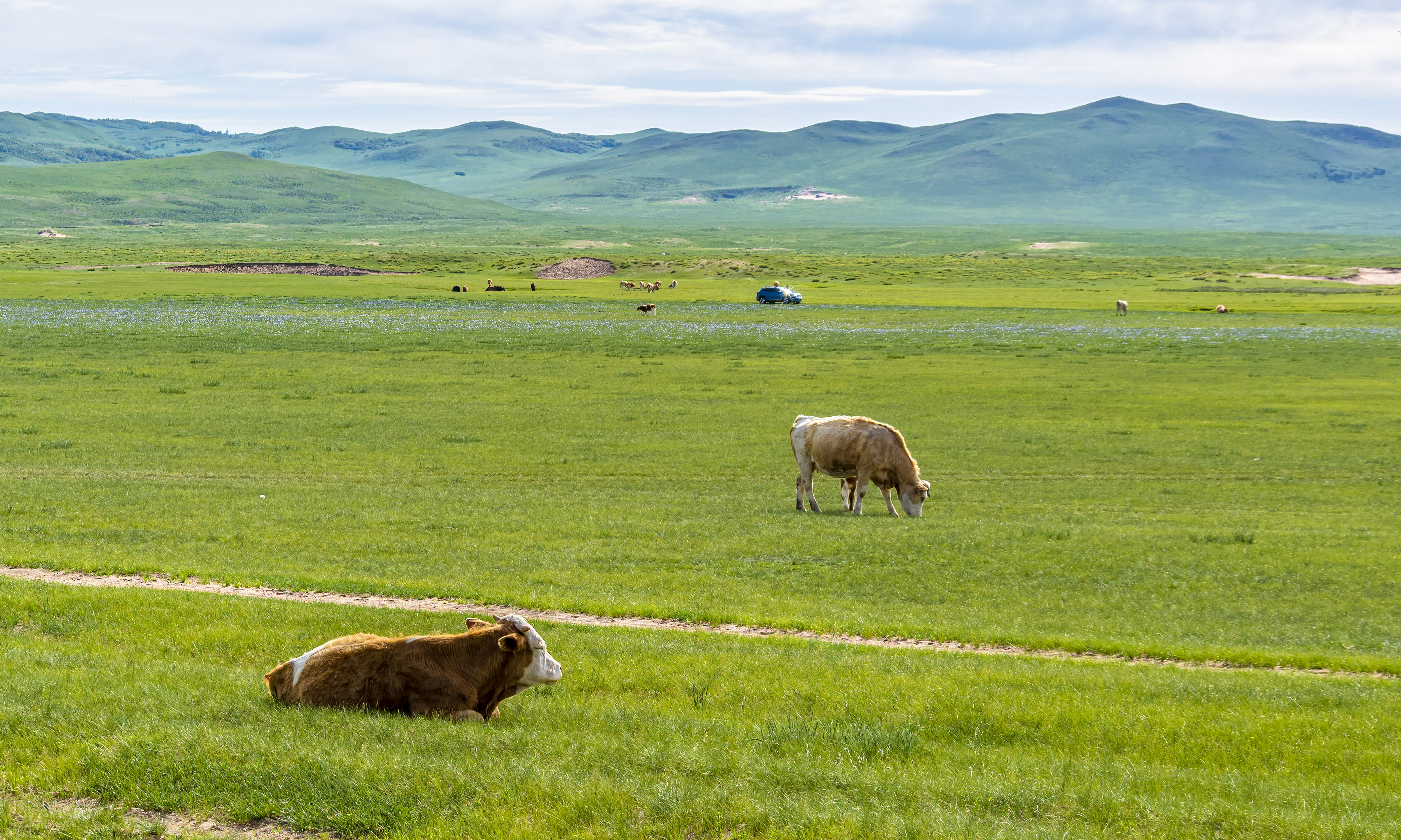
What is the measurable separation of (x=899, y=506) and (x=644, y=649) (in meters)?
16.5

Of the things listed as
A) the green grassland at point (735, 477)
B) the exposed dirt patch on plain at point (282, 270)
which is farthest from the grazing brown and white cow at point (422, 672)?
the exposed dirt patch on plain at point (282, 270)

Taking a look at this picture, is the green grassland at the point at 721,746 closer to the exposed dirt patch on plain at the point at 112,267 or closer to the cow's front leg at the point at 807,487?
the cow's front leg at the point at 807,487

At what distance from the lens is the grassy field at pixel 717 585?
28.6 ft

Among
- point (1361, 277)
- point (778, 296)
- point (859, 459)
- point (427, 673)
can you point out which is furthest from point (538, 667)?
point (1361, 277)

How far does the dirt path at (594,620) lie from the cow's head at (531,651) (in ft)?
16.7

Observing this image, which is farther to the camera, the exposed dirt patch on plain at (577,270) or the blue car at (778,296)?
the exposed dirt patch on plain at (577,270)

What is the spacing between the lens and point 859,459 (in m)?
27.1

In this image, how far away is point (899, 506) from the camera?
2948 cm

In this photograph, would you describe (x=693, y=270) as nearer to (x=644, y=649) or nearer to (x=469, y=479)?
(x=469, y=479)

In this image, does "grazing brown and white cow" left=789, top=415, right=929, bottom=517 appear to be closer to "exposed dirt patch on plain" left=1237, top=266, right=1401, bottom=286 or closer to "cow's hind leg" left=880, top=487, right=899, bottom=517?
"cow's hind leg" left=880, top=487, right=899, bottom=517

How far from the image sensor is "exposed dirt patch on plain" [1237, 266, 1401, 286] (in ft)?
464

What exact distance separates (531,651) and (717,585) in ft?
28.5

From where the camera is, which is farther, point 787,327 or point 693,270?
point 693,270

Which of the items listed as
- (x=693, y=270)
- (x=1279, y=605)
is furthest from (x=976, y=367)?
(x=693, y=270)
